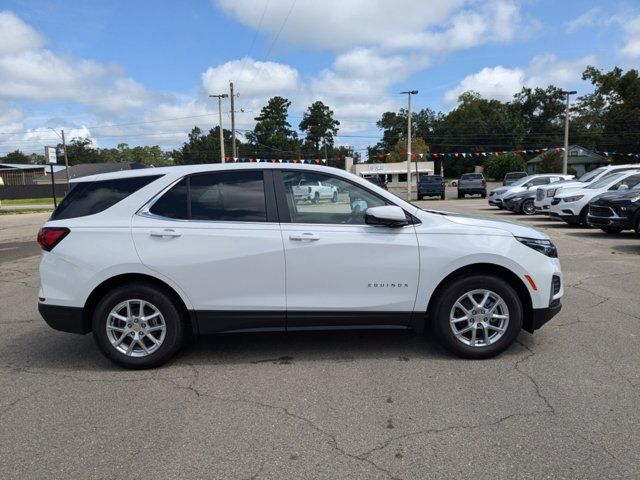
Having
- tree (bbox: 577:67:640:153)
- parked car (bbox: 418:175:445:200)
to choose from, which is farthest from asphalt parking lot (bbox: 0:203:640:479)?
tree (bbox: 577:67:640:153)

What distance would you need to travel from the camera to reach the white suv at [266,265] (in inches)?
167

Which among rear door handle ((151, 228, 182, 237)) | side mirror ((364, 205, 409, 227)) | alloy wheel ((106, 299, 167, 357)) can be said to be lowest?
alloy wheel ((106, 299, 167, 357))

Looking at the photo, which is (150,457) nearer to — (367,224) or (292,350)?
(292,350)

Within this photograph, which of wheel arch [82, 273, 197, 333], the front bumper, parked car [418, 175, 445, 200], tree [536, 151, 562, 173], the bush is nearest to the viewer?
wheel arch [82, 273, 197, 333]

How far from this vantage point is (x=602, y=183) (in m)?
14.8

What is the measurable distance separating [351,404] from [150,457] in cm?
141

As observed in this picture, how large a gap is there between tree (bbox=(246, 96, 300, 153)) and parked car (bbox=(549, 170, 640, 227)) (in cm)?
7613

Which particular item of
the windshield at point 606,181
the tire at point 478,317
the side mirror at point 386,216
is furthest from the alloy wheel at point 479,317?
the windshield at point 606,181

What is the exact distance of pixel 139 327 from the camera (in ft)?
14.1

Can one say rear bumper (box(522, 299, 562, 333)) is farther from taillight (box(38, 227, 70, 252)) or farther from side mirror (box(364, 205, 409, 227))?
taillight (box(38, 227, 70, 252))

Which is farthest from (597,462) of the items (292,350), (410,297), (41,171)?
(41,171)

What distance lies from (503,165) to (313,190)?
84.6 metres

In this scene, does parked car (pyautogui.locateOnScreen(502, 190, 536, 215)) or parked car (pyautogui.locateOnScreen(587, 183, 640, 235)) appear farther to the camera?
parked car (pyautogui.locateOnScreen(502, 190, 536, 215))

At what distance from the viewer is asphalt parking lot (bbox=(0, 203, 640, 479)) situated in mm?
2914
